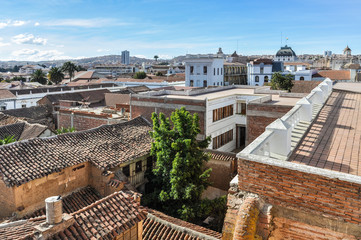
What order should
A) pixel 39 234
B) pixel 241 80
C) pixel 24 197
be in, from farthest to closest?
1. pixel 241 80
2. pixel 24 197
3. pixel 39 234

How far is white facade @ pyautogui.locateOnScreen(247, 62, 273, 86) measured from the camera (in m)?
75.8

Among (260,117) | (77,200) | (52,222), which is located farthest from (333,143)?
(260,117)

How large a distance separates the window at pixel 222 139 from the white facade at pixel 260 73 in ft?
176

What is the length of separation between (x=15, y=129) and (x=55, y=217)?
18.7 metres

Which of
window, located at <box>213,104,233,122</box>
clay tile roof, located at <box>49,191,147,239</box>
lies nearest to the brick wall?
clay tile roof, located at <box>49,191,147,239</box>

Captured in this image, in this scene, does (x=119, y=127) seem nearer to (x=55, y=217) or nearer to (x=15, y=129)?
(x=15, y=129)

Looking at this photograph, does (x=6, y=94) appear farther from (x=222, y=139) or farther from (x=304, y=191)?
(x=304, y=191)

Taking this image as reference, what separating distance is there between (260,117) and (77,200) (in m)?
13.1

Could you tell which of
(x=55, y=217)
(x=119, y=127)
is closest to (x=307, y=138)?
(x=55, y=217)

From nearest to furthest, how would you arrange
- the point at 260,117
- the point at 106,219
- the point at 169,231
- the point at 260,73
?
1. the point at 106,219
2. the point at 169,231
3. the point at 260,117
4. the point at 260,73

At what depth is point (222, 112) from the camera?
977 inches

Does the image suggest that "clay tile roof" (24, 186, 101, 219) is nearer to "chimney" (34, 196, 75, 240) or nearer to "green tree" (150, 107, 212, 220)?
"green tree" (150, 107, 212, 220)

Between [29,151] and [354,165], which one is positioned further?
[29,151]

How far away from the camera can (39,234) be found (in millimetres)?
8312
